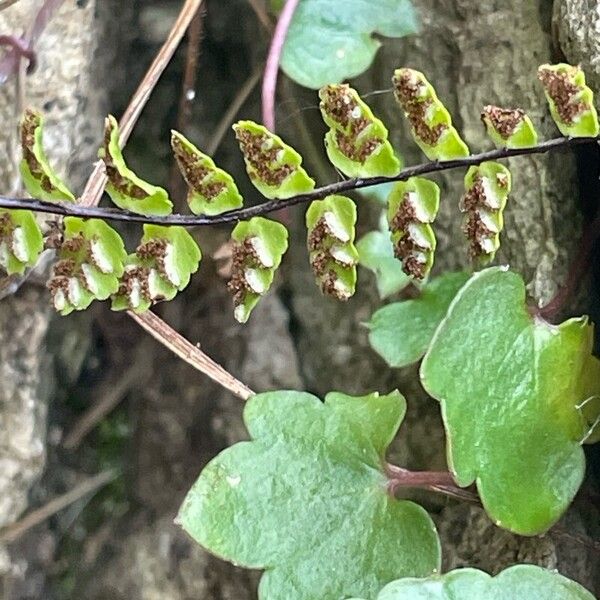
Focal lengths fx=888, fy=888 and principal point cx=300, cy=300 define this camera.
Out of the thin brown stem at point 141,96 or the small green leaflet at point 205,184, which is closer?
the small green leaflet at point 205,184

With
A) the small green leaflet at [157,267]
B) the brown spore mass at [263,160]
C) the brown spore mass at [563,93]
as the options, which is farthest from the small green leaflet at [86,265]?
the brown spore mass at [563,93]

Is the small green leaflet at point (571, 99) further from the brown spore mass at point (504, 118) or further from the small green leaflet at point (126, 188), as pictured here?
the small green leaflet at point (126, 188)

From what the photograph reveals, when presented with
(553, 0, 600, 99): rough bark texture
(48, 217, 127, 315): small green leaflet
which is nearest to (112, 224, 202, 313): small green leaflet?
(48, 217, 127, 315): small green leaflet

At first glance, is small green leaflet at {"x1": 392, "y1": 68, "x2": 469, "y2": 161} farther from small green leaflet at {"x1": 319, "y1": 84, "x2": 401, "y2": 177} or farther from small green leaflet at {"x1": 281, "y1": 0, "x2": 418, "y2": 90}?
small green leaflet at {"x1": 281, "y1": 0, "x2": 418, "y2": 90}

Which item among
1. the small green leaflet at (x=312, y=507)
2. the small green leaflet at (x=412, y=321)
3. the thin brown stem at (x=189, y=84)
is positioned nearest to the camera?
the small green leaflet at (x=312, y=507)

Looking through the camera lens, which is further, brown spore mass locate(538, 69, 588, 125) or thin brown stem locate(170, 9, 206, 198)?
thin brown stem locate(170, 9, 206, 198)

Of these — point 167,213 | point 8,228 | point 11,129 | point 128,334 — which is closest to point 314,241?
point 167,213

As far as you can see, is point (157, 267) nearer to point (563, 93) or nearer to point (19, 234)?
point (19, 234)

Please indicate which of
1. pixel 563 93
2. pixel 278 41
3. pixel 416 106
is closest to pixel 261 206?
pixel 416 106
